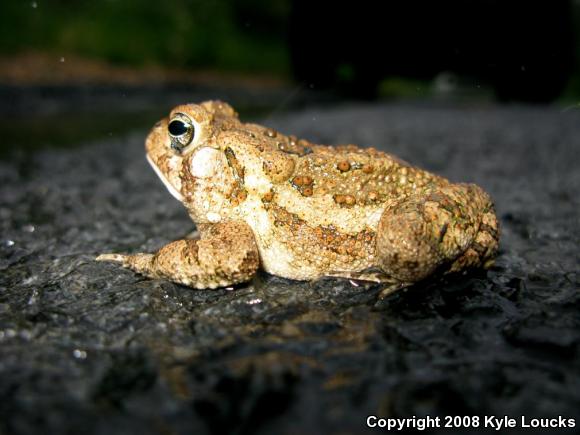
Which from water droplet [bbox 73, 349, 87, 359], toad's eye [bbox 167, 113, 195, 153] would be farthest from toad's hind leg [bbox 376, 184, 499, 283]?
water droplet [bbox 73, 349, 87, 359]

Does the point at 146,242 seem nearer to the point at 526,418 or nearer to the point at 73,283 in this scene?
the point at 73,283

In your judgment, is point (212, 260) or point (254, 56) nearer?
point (212, 260)

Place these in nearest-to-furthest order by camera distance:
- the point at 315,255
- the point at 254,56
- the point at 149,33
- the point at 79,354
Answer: the point at 79,354
the point at 315,255
the point at 149,33
the point at 254,56

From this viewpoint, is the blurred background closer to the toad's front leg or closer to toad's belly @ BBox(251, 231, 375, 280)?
toad's belly @ BBox(251, 231, 375, 280)

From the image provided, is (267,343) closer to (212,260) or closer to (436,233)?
(212,260)

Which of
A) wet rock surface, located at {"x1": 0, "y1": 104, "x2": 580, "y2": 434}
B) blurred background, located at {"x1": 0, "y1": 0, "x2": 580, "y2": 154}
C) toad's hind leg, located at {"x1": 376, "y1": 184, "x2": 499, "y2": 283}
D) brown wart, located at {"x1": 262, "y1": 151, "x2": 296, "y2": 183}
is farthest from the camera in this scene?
blurred background, located at {"x1": 0, "y1": 0, "x2": 580, "y2": 154}

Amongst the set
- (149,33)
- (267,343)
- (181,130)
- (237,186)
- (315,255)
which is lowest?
(267,343)

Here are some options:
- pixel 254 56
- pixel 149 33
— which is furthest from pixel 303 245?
pixel 254 56
